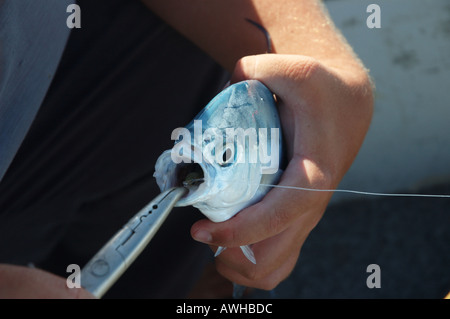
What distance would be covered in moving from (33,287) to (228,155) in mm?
427

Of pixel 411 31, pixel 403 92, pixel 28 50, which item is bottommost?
pixel 28 50

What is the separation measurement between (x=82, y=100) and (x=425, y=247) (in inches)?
69.3

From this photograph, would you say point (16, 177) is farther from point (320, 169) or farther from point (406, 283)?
point (406, 283)

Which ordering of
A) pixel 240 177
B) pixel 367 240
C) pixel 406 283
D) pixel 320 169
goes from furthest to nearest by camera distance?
pixel 367 240 → pixel 406 283 → pixel 320 169 → pixel 240 177

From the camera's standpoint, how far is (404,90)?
2.62m

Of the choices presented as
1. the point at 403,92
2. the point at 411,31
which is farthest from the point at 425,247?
the point at 411,31

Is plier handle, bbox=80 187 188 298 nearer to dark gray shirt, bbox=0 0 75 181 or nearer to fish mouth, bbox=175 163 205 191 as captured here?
fish mouth, bbox=175 163 205 191

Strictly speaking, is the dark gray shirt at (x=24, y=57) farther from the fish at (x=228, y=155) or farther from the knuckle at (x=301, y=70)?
the knuckle at (x=301, y=70)

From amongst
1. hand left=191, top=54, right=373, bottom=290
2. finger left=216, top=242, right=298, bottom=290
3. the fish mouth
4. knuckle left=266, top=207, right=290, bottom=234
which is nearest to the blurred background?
finger left=216, top=242, right=298, bottom=290

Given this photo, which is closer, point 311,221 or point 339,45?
point 311,221

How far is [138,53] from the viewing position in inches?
61.2

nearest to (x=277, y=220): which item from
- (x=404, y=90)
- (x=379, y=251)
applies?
(x=379, y=251)

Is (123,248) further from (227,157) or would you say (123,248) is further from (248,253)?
(248,253)

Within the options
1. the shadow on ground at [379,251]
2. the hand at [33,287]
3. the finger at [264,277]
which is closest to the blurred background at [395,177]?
the shadow on ground at [379,251]
